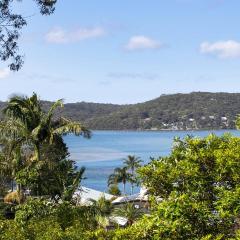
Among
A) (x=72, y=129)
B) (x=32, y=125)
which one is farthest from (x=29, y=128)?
(x=72, y=129)

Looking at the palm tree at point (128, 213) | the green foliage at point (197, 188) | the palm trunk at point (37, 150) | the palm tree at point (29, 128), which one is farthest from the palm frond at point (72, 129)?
the green foliage at point (197, 188)

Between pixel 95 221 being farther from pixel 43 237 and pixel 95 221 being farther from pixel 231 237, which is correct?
pixel 231 237

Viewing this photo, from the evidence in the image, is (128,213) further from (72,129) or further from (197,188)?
(197,188)

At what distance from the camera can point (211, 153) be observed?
30.6 ft

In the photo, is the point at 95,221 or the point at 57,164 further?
the point at 57,164

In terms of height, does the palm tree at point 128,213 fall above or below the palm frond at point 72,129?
below

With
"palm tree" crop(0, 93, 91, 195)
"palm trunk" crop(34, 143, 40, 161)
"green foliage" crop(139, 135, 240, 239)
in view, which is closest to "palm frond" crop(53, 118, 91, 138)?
"palm tree" crop(0, 93, 91, 195)

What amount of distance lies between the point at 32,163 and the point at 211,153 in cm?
2102

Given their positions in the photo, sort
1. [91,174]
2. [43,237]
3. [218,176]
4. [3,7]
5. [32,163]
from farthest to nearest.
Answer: [91,174] < [32,163] < [3,7] < [43,237] < [218,176]

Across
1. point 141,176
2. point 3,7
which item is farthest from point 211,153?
point 3,7

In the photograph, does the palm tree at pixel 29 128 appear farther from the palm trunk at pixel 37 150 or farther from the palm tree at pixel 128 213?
the palm tree at pixel 128 213

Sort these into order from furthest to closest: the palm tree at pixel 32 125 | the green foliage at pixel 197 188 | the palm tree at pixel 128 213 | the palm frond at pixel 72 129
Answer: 1. the palm tree at pixel 128 213
2. the palm frond at pixel 72 129
3. the palm tree at pixel 32 125
4. the green foliage at pixel 197 188

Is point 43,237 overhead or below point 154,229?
below

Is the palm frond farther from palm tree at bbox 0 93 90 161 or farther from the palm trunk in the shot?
the palm trunk
